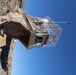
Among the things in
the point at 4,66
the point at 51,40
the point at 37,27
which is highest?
the point at 37,27

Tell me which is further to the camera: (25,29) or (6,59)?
(6,59)

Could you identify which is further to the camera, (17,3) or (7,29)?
(17,3)

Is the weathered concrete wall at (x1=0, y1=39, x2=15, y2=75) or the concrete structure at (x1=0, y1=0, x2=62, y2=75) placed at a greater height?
the concrete structure at (x1=0, y1=0, x2=62, y2=75)

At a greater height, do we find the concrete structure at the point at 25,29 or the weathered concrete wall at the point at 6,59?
the concrete structure at the point at 25,29

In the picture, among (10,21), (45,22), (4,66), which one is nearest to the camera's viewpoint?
(10,21)

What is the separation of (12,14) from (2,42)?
310cm

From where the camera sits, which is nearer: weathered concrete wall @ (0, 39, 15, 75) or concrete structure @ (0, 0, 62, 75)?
concrete structure @ (0, 0, 62, 75)

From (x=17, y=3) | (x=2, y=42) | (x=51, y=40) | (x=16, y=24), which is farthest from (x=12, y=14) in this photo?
(x=17, y=3)

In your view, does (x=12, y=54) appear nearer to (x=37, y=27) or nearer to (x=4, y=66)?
(x=4, y=66)

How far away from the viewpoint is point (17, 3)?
35000 millimetres

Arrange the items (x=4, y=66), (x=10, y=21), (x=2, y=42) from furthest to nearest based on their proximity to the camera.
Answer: (x=4, y=66) < (x=2, y=42) < (x=10, y=21)

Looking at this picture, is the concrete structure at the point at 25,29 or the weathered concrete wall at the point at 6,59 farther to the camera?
the weathered concrete wall at the point at 6,59

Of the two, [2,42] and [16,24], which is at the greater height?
[16,24]

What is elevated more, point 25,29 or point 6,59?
point 25,29
